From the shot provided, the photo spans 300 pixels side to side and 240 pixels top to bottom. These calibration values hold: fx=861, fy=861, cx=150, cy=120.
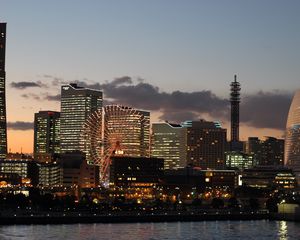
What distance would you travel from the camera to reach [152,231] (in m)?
103

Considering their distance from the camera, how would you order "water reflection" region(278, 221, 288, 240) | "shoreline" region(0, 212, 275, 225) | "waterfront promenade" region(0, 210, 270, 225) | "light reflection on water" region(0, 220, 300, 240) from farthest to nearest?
"waterfront promenade" region(0, 210, 270, 225) → "shoreline" region(0, 212, 275, 225) → "water reflection" region(278, 221, 288, 240) → "light reflection on water" region(0, 220, 300, 240)

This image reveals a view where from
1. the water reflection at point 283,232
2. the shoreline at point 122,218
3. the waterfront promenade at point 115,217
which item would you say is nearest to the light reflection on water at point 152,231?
the water reflection at point 283,232

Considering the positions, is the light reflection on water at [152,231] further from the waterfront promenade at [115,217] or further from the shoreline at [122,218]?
the waterfront promenade at [115,217]

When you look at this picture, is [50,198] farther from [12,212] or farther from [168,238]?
[168,238]

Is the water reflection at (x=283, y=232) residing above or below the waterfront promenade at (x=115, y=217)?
below

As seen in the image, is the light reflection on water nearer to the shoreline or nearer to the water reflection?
the water reflection

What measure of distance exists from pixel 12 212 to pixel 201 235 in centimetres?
3976

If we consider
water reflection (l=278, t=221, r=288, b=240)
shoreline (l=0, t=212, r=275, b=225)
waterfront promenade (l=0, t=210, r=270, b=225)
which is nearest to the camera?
water reflection (l=278, t=221, r=288, b=240)

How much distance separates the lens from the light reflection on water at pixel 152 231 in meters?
93.6

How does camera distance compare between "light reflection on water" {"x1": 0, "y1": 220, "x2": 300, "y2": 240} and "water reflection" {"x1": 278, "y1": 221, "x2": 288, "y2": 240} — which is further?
"water reflection" {"x1": 278, "y1": 221, "x2": 288, "y2": 240}

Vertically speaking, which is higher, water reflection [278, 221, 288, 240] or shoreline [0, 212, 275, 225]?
shoreline [0, 212, 275, 225]

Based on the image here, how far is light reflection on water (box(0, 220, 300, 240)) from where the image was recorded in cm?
9362

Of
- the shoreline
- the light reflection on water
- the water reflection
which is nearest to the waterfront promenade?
the shoreline

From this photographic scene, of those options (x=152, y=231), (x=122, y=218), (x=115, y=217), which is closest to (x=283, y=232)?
(x=152, y=231)
